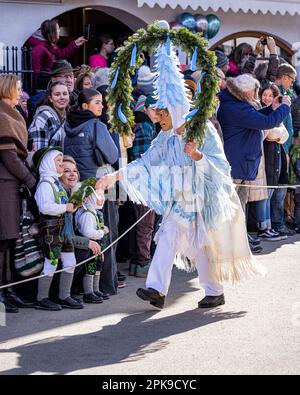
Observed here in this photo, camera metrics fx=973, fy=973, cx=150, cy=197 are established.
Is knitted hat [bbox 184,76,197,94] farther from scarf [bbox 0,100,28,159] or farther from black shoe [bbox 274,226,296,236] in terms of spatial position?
black shoe [bbox 274,226,296,236]

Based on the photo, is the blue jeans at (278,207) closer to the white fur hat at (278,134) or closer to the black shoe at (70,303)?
the white fur hat at (278,134)

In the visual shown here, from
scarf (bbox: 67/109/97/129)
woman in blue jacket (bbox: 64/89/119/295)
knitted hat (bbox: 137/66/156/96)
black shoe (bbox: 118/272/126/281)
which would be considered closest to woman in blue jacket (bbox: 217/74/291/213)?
knitted hat (bbox: 137/66/156/96)

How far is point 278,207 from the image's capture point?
1232cm

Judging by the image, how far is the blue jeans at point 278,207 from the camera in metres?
12.3

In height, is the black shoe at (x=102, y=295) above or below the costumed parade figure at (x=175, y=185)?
below

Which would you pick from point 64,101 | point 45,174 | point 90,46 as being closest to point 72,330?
point 45,174

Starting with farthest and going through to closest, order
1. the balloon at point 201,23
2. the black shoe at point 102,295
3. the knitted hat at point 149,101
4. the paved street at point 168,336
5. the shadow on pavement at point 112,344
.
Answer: the balloon at point 201,23
the knitted hat at point 149,101
the black shoe at point 102,295
the shadow on pavement at point 112,344
the paved street at point 168,336

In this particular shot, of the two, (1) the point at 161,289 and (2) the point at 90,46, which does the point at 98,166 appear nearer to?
(1) the point at 161,289

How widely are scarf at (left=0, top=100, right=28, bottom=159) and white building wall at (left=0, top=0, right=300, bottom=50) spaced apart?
4213 millimetres

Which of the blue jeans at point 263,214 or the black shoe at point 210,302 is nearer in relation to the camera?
the black shoe at point 210,302

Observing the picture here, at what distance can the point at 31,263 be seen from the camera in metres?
8.26

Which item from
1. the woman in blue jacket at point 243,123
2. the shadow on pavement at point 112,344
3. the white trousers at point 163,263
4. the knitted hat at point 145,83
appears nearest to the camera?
the shadow on pavement at point 112,344

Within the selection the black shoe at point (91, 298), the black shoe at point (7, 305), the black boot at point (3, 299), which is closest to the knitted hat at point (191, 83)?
the black shoe at point (91, 298)

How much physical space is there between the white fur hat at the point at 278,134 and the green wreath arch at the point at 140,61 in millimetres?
3846
